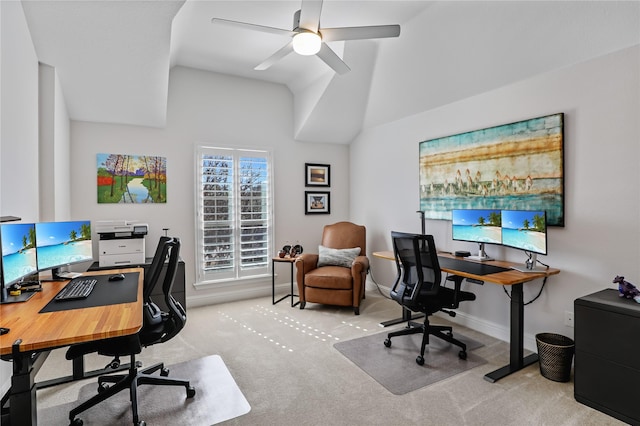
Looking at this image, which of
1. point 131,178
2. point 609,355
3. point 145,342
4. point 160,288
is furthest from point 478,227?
point 131,178

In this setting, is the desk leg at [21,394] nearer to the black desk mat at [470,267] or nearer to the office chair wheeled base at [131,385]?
the office chair wheeled base at [131,385]

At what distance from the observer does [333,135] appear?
5141 mm

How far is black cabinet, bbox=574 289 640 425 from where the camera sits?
2018mm

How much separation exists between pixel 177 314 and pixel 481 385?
2234mm

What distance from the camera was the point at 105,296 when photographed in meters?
2.06

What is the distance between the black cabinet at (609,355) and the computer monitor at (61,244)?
3.73 meters

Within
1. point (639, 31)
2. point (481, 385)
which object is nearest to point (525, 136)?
point (639, 31)

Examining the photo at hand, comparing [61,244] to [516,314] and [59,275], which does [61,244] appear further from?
[516,314]

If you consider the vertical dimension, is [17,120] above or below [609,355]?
above

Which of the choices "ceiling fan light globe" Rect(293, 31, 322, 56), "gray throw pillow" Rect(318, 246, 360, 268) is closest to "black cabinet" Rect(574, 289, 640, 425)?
"gray throw pillow" Rect(318, 246, 360, 268)

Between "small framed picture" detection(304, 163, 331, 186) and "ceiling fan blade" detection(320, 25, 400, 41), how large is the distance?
262 cm

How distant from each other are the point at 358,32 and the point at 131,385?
2.94 metres

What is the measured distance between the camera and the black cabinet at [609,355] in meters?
2.02

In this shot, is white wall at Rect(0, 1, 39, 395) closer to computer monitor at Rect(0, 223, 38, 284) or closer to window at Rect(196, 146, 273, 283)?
computer monitor at Rect(0, 223, 38, 284)
